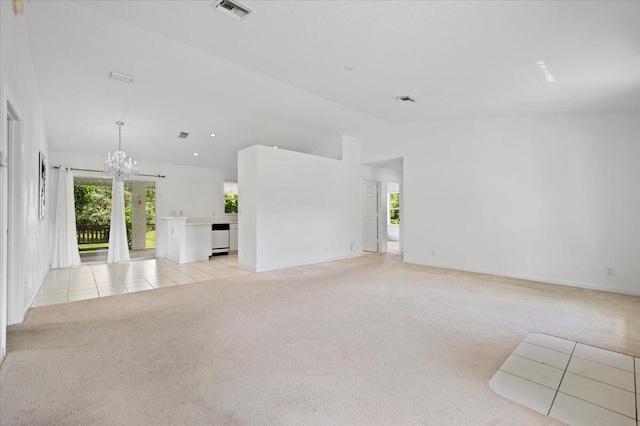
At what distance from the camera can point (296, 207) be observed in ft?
20.5

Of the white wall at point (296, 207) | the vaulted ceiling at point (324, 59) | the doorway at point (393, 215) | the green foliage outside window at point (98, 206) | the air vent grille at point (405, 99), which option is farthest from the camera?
the doorway at point (393, 215)

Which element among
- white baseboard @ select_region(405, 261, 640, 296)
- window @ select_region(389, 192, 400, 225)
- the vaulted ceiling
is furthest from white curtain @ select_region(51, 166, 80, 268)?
window @ select_region(389, 192, 400, 225)

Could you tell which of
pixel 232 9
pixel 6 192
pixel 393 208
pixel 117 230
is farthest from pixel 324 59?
pixel 393 208

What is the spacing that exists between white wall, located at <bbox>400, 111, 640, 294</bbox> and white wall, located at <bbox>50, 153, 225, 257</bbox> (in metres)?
5.36

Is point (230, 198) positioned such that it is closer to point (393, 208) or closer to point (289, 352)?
point (393, 208)

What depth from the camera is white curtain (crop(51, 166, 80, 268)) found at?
6117 millimetres

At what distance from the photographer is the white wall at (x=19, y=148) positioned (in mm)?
2373

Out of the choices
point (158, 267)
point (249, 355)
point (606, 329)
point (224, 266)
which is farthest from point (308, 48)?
point (158, 267)

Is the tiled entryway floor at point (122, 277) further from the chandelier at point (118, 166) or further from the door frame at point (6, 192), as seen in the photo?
the chandelier at point (118, 166)

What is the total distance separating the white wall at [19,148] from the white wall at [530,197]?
6.00 meters

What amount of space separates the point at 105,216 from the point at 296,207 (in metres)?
7.79

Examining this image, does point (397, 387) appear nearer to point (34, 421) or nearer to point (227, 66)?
point (34, 421)

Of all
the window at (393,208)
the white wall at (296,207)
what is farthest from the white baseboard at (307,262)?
the window at (393,208)

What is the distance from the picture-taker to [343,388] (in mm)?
1889
